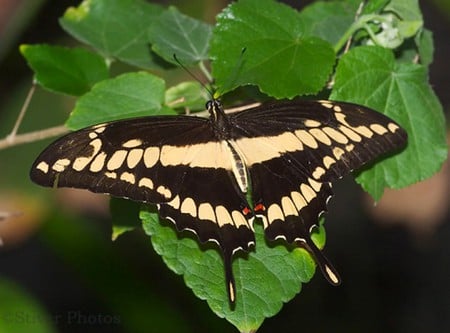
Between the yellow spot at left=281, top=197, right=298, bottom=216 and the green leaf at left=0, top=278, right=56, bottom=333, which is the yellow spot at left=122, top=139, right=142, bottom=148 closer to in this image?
the yellow spot at left=281, top=197, right=298, bottom=216

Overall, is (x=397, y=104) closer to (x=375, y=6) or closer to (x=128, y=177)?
(x=375, y=6)

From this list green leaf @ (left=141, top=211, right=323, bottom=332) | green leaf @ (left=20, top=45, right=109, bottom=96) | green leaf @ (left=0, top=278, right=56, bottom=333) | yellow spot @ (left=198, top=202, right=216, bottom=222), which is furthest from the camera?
green leaf @ (left=0, top=278, right=56, bottom=333)

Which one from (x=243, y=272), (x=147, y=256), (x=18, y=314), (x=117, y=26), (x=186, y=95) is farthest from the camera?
(x=147, y=256)

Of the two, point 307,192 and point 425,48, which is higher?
point 425,48

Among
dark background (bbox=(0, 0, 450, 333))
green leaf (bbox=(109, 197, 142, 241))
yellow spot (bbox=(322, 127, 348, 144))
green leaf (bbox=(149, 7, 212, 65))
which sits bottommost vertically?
dark background (bbox=(0, 0, 450, 333))

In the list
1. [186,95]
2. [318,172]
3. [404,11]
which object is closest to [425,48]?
[404,11]

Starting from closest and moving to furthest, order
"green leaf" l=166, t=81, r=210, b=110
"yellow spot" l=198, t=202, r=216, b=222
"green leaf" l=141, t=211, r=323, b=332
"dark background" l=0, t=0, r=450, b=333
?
"green leaf" l=141, t=211, r=323, b=332
"yellow spot" l=198, t=202, r=216, b=222
"green leaf" l=166, t=81, r=210, b=110
"dark background" l=0, t=0, r=450, b=333

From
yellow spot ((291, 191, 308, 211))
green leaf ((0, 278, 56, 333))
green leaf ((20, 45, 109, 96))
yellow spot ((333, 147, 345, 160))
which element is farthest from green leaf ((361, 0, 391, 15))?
green leaf ((0, 278, 56, 333))
